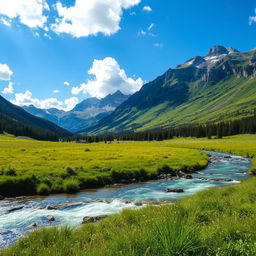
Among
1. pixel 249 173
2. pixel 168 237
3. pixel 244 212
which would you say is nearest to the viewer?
pixel 168 237

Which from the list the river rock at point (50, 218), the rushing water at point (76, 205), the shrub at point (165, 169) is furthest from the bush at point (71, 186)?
the shrub at point (165, 169)

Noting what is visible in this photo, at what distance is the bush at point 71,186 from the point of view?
1002 inches

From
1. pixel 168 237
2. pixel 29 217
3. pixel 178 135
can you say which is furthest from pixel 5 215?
pixel 178 135

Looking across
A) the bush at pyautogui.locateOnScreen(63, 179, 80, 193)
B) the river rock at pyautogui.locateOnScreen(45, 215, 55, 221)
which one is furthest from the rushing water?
the bush at pyautogui.locateOnScreen(63, 179, 80, 193)

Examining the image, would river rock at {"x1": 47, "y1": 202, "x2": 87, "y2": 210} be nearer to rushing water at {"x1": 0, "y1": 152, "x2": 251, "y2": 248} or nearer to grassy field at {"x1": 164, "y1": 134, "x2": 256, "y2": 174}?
rushing water at {"x1": 0, "y1": 152, "x2": 251, "y2": 248}

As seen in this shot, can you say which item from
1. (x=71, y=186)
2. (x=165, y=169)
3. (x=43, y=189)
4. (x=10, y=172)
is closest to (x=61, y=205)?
(x=43, y=189)

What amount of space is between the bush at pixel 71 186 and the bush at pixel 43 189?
200cm

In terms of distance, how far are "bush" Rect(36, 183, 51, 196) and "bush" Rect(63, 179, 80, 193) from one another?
200 cm

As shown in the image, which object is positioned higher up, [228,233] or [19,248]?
[228,233]

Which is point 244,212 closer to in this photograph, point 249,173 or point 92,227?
point 92,227

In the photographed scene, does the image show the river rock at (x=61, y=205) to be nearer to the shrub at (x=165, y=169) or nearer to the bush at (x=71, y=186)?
the bush at (x=71, y=186)

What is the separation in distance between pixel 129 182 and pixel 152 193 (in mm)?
→ 6986

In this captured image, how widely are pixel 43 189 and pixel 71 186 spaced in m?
3.33

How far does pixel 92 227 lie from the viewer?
452 inches
